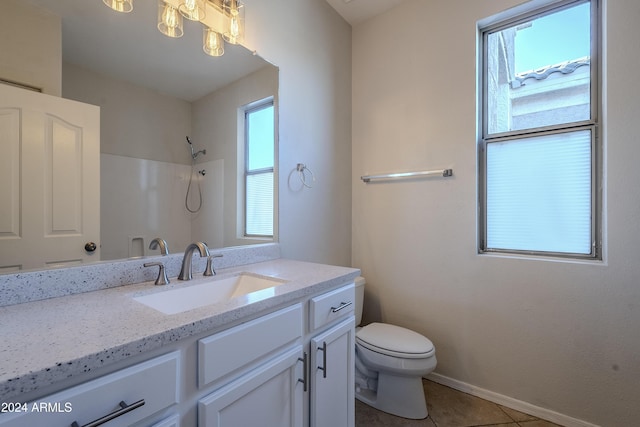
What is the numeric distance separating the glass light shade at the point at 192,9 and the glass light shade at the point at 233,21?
12 cm

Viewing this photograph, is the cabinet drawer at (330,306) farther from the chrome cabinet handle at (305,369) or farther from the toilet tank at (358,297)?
the toilet tank at (358,297)

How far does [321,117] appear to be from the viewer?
6.34 ft

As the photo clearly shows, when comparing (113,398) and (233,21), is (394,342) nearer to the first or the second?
(113,398)

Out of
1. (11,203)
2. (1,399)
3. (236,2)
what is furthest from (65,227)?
(236,2)

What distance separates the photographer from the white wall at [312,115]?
163 centimetres

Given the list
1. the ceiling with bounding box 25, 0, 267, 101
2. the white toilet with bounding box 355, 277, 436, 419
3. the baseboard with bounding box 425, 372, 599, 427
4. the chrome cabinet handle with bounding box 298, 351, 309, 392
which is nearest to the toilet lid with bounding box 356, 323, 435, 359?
the white toilet with bounding box 355, 277, 436, 419

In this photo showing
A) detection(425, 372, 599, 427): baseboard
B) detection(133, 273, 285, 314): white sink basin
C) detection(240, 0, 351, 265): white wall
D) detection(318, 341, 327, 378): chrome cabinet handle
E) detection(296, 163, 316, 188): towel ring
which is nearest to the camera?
detection(133, 273, 285, 314): white sink basin

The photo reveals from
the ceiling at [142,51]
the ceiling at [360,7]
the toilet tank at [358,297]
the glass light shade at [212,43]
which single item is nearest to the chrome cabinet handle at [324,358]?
the toilet tank at [358,297]

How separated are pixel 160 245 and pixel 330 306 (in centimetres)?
73

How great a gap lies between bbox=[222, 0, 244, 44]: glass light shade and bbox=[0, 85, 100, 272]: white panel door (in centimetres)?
73

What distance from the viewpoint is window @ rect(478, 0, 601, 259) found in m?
1.47

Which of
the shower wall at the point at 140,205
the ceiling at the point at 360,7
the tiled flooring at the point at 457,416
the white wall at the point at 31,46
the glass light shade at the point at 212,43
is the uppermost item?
the ceiling at the point at 360,7

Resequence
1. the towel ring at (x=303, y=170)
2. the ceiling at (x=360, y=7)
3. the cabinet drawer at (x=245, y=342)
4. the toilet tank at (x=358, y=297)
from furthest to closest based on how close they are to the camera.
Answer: the ceiling at (x=360, y=7)
the toilet tank at (x=358, y=297)
the towel ring at (x=303, y=170)
the cabinet drawer at (x=245, y=342)

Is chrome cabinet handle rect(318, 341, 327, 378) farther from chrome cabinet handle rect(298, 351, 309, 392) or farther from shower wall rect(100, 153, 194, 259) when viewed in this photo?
shower wall rect(100, 153, 194, 259)
